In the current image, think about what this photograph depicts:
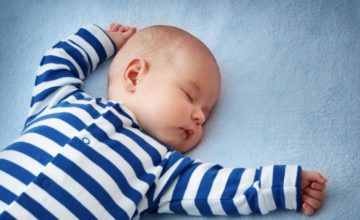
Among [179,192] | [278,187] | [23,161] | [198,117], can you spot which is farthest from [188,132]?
[23,161]

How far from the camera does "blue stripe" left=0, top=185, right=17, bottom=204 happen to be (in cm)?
94

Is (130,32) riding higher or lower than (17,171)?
higher

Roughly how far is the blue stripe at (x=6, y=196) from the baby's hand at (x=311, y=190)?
1.85 feet

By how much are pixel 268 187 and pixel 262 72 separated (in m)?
0.37

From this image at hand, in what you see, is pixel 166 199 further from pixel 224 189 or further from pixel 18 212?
pixel 18 212

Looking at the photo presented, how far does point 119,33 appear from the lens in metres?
1.33

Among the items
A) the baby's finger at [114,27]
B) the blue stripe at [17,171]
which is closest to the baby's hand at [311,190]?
the blue stripe at [17,171]

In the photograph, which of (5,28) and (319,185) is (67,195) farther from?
(5,28)

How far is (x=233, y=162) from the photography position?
1.09m

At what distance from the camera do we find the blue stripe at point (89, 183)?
95 centimetres

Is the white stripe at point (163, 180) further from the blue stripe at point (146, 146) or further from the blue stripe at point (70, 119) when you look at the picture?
the blue stripe at point (70, 119)

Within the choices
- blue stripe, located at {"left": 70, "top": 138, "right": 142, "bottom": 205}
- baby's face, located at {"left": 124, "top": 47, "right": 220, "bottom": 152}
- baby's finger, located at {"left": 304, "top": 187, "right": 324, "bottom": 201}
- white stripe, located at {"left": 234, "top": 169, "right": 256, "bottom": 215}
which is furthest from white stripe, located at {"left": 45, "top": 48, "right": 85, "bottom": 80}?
baby's finger, located at {"left": 304, "top": 187, "right": 324, "bottom": 201}

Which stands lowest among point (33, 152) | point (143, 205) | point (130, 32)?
point (143, 205)

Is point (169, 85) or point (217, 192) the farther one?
point (169, 85)
